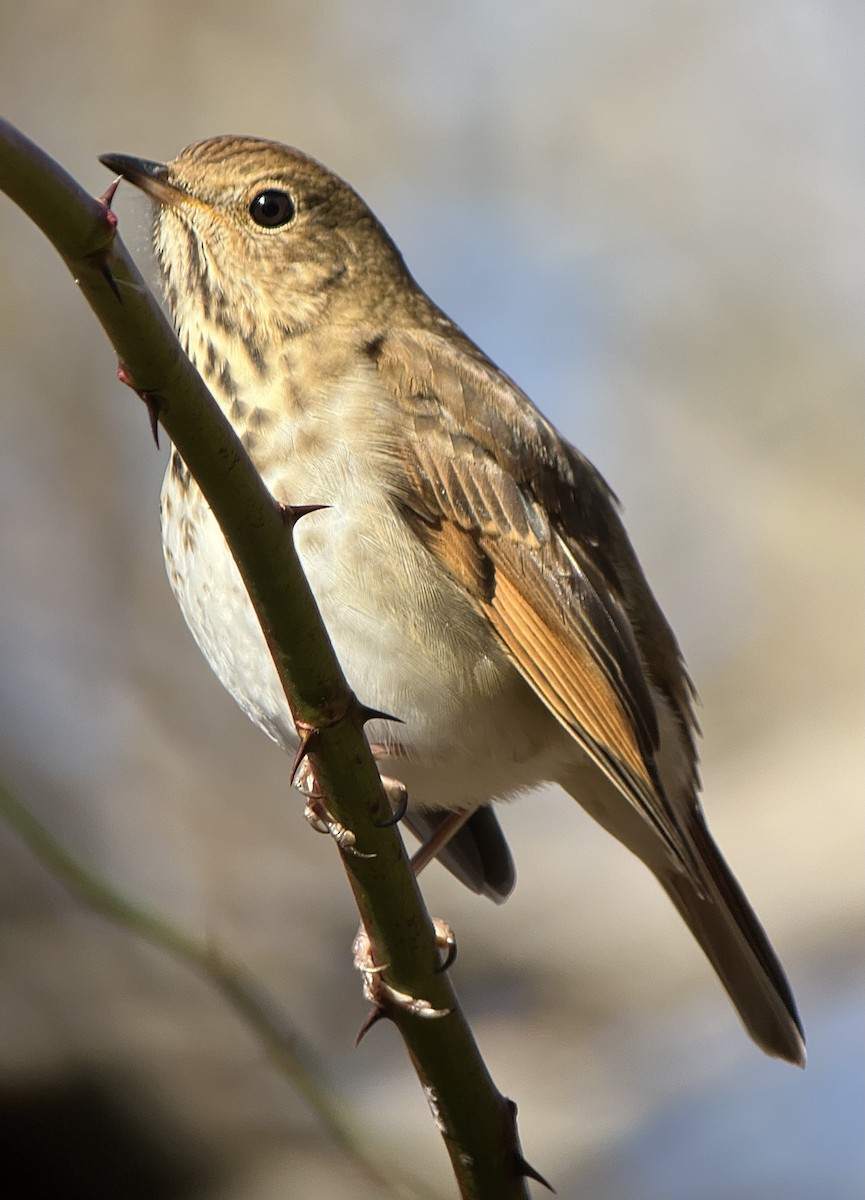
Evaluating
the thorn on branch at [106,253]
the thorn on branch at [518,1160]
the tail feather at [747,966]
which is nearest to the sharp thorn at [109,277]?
the thorn on branch at [106,253]

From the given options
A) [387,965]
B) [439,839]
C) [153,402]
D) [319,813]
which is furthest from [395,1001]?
[439,839]

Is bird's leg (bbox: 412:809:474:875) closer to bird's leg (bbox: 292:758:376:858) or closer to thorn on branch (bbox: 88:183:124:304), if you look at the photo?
bird's leg (bbox: 292:758:376:858)

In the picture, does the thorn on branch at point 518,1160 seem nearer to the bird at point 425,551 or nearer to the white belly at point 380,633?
the bird at point 425,551

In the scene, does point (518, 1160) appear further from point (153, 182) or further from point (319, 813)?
point (153, 182)

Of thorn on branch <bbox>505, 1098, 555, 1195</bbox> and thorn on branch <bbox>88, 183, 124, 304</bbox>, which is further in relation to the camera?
thorn on branch <bbox>505, 1098, 555, 1195</bbox>

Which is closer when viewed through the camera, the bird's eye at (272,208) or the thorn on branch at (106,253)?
the thorn on branch at (106,253)

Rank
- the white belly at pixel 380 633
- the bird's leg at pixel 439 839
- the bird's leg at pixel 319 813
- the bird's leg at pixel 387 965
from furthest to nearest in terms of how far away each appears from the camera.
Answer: the bird's leg at pixel 439 839 → the white belly at pixel 380 633 → the bird's leg at pixel 387 965 → the bird's leg at pixel 319 813

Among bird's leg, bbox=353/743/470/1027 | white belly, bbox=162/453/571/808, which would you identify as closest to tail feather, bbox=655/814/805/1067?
white belly, bbox=162/453/571/808
